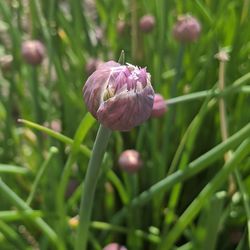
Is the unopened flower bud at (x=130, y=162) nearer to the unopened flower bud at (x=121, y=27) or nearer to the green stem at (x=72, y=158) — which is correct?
the green stem at (x=72, y=158)

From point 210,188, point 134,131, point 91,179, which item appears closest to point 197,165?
point 210,188

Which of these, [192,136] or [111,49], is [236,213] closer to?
[192,136]

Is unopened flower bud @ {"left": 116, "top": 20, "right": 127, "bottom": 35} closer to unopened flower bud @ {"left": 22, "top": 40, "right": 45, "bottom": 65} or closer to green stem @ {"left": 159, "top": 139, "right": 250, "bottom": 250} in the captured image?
unopened flower bud @ {"left": 22, "top": 40, "right": 45, "bottom": 65}

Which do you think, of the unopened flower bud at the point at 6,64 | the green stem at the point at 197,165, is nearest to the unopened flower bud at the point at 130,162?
the green stem at the point at 197,165

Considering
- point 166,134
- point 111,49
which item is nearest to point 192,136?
point 166,134

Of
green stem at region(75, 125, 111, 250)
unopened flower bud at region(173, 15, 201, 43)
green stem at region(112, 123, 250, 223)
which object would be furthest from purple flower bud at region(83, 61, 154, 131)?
unopened flower bud at region(173, 15, 201, 43)

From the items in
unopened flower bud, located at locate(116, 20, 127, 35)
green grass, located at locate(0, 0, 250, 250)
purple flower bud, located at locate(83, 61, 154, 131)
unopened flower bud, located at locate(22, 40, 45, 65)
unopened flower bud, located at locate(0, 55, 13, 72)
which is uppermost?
purple flower bud, located at locate(83, 61, 154, 131)
